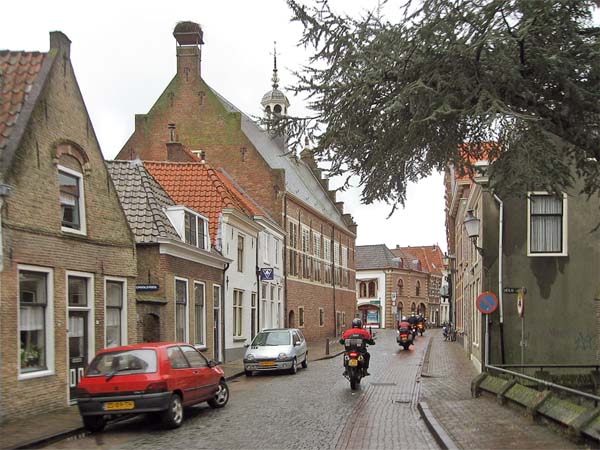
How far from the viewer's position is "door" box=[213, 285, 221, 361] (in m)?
26.2

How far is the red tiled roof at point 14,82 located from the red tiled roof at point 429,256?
295ft

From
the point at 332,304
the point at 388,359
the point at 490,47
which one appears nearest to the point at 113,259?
the point at 490,47

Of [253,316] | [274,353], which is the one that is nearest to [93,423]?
[274,353]

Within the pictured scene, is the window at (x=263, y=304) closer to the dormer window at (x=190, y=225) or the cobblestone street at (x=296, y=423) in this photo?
the dormer window at (x=190, y=225)

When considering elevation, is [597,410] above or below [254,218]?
below

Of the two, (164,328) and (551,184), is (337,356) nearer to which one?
(164,328)

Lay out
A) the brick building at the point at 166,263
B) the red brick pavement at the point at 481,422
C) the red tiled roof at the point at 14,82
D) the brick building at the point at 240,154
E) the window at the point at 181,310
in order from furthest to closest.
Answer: the brick building at the point at 240,154, the window at the point at 181,310, the brick building at the point at 166,263, the red tiled roof at the point at 14,82, the red brick pavement at the point at 481,422

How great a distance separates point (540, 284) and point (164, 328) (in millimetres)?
10542

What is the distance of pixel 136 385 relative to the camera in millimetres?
11945

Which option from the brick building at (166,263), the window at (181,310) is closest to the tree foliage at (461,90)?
the brick building at (166,263)

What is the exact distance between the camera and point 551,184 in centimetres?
1038

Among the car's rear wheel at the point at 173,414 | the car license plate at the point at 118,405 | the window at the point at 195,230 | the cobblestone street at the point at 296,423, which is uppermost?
the window at the point at 195,230

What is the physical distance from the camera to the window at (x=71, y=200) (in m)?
15.3

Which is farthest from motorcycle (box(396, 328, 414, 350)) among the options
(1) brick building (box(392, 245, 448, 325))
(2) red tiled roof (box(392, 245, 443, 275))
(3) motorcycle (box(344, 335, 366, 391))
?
(2) red tiled roof (box(392, 245, 443, 275))
